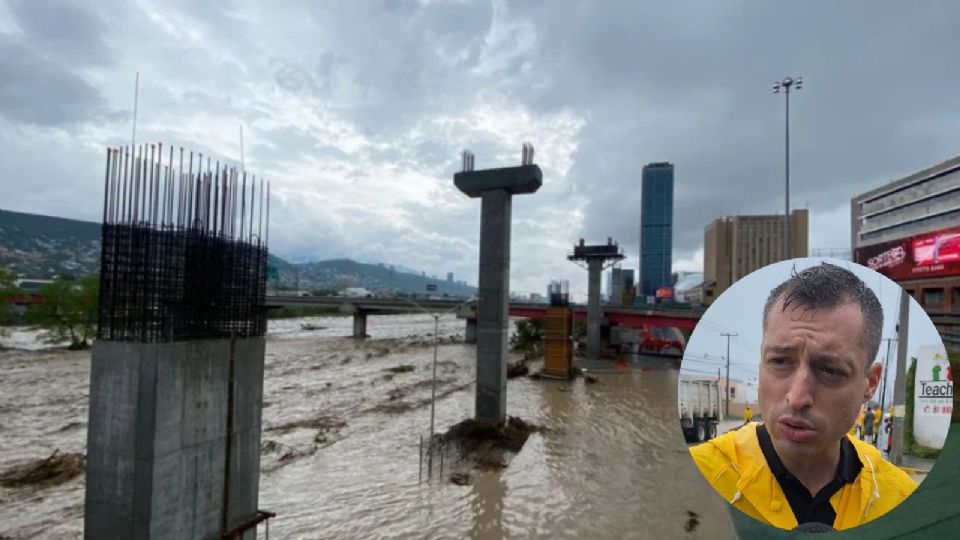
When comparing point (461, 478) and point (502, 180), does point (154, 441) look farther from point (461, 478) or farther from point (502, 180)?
point (502, 180)

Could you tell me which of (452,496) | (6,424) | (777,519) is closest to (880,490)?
(777,519)

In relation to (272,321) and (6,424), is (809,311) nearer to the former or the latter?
(6,424)

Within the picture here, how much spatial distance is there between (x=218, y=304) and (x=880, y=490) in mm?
8244

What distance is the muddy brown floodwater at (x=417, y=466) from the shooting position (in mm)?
11719

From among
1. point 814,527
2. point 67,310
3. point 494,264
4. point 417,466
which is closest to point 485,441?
point 417,466

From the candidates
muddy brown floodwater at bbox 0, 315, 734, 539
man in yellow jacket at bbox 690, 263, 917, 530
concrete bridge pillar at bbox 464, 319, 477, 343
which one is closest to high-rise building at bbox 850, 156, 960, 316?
muddy brown floodwater at bbox 0, 315, 734, 539

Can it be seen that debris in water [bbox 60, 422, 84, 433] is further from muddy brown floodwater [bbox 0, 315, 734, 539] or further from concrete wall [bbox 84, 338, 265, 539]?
concrete wall [bbox 84, 338, 265, 539]

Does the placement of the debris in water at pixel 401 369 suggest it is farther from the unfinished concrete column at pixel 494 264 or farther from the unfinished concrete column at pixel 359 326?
the unfinished concrete column at pixel 359 326

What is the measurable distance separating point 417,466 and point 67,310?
1924 inches

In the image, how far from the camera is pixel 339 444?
1797 cm

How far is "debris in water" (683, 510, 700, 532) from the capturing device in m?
11.7

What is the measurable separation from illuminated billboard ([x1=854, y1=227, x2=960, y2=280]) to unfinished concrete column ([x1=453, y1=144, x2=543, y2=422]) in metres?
30.6

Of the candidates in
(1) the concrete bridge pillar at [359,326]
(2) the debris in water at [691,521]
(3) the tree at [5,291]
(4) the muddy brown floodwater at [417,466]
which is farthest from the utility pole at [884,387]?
(1) the concrete bridge pillar at [359,326]

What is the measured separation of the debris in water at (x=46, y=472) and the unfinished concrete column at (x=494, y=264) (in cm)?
1322
